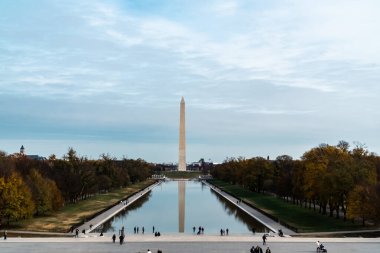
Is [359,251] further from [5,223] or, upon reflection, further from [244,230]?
[5,223]

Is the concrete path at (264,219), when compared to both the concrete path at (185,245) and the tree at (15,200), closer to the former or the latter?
the concrete path at (185,245)

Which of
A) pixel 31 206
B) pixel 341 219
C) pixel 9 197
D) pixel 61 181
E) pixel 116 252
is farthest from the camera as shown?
pixel 61 181

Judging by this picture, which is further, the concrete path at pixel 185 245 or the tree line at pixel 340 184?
the tree line at pixel 340 184

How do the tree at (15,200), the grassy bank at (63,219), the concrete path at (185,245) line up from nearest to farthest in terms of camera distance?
the concrete path at (185,245) < the tree at (15,200) < the grassy bank at (63,219)

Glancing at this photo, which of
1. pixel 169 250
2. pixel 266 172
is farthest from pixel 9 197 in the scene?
pixel 266 172

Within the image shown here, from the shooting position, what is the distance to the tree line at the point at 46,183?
4609 cm

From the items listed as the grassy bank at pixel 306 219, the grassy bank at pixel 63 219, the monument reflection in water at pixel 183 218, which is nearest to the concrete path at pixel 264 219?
the monument reflection in water at pixel 183 218

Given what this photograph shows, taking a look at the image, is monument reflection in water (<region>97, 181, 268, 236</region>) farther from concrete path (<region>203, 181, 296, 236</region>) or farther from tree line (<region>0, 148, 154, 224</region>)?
tree line (<region>0, 148, 154, 224</region>)

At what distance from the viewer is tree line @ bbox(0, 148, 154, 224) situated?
4609 cm

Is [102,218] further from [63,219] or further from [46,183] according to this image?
[46,183]

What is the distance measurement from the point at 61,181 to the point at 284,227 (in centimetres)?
3492

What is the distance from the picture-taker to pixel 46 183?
185ft

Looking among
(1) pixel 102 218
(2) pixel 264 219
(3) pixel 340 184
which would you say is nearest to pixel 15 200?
(1) pixel 102 218

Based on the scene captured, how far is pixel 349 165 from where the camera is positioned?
5144 cm
